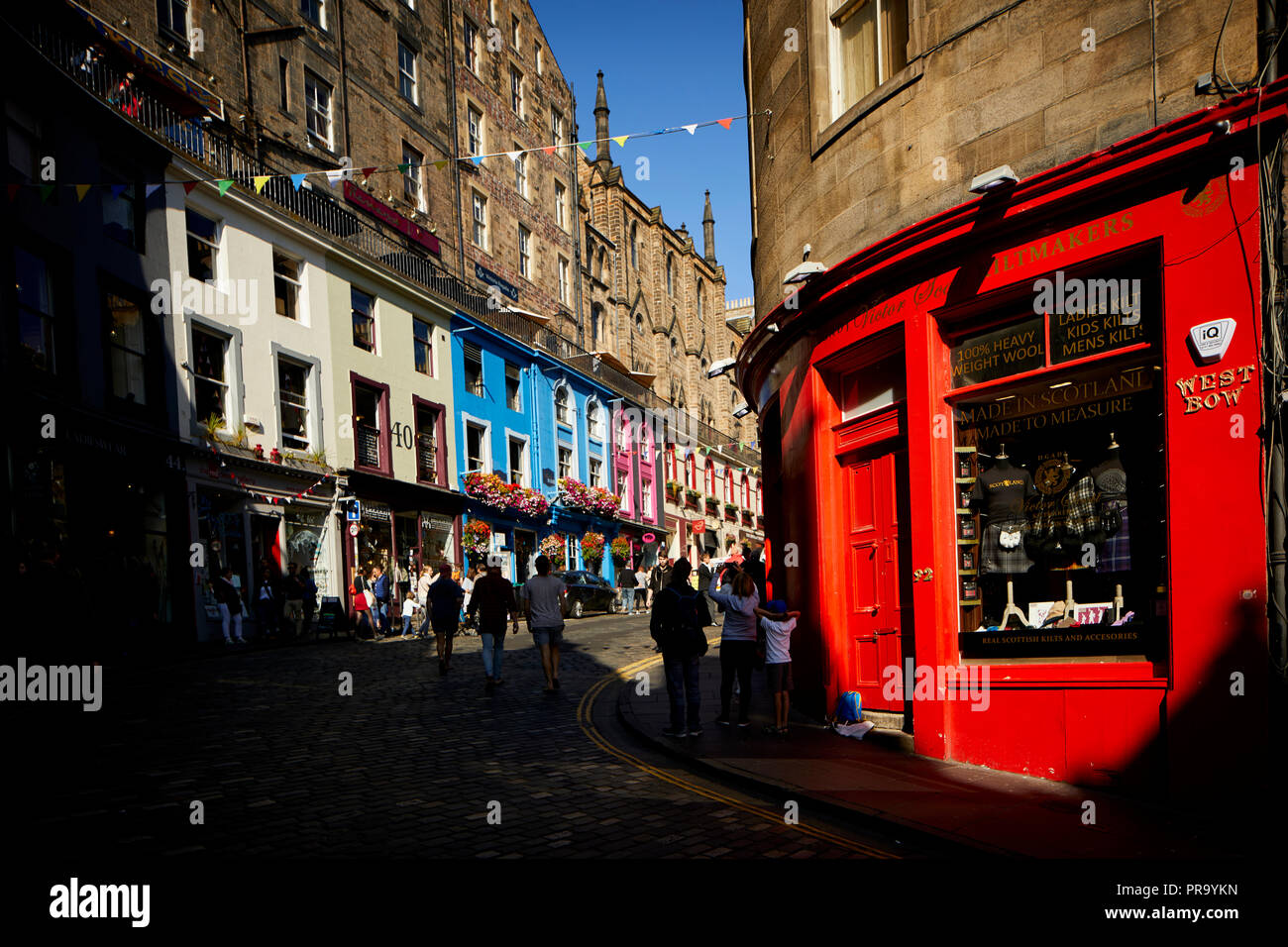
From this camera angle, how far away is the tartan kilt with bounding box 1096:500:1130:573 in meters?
7.38

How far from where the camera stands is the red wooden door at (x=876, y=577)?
30.9ft

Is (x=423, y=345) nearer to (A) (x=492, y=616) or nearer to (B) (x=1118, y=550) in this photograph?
(A) (x=492, y=616)

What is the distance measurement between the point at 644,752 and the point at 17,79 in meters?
15.7

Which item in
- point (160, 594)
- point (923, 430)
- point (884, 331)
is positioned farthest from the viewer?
point (160, 594)

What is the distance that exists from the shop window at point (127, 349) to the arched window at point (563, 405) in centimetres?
1943

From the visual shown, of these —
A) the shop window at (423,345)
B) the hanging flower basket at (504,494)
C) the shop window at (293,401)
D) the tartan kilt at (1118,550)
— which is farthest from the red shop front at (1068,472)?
the hanging flower basket at (504,494)

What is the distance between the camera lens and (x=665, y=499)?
153ft

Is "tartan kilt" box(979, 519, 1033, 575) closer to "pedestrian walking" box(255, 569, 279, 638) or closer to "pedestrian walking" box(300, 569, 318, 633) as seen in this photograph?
"pedestrian walking" box(255, 569, 279, 638)

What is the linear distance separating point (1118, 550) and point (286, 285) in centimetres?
2105

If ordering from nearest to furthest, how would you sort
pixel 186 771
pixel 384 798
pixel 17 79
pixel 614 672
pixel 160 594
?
pixel 384 798
pixel 186 771
pixel 614 672
pixel 17 79
pixel 160 594

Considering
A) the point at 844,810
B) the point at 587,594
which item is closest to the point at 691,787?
the point at 844,810

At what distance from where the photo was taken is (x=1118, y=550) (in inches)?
293

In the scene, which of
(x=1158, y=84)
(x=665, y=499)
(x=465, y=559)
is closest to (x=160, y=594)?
(x=465, y=559)

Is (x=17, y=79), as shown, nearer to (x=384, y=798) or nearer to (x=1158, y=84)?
(x=384, y=798)
